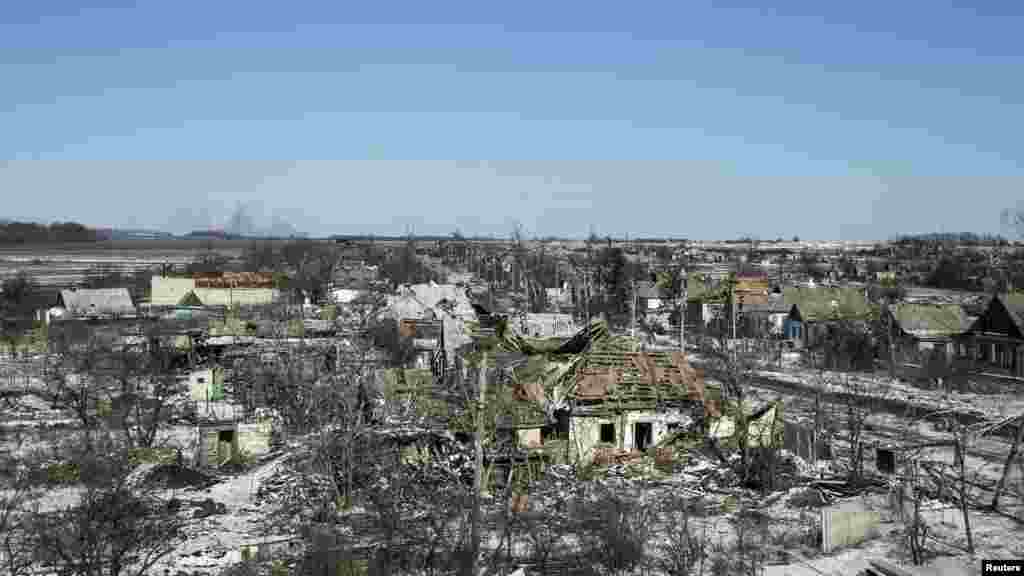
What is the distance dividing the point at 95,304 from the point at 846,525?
44.4m

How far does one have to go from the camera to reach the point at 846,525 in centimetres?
1576

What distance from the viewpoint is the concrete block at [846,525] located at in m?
15.5

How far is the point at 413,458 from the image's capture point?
19953 millimetres

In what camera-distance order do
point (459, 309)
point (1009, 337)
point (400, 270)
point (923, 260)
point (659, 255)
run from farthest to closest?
point (659, 255) < point (923, 260) < point (400, 270) < point (459, 309) < point (1009, 337)

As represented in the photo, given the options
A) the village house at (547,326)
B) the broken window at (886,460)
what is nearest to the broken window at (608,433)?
the broken window at (886,460)

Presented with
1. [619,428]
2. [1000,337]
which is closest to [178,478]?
[619,428]

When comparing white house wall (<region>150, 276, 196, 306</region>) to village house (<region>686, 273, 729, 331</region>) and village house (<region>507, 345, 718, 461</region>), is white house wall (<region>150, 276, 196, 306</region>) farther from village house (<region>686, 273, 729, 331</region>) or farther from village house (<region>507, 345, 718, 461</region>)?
village house (<region>507, 345, 718, 461</region>)

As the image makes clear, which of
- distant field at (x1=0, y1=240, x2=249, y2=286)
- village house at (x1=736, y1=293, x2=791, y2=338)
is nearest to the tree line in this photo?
distant field at (x1=0, y1=240, x2=249, y2=286)

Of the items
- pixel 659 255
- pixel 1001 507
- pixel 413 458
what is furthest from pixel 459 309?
pixel 659 255

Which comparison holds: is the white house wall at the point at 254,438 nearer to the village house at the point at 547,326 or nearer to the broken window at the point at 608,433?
the broken window at the point at 608,433

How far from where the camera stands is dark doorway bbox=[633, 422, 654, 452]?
22.5 meters

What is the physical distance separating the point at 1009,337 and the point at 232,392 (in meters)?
29.3

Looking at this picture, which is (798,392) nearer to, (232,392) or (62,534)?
(232,392)

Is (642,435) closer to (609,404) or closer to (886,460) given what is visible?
(609,404)
